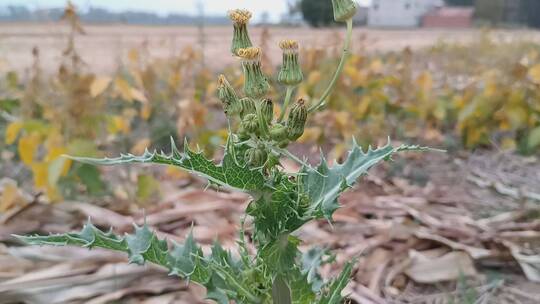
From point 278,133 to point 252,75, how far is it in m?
0.07

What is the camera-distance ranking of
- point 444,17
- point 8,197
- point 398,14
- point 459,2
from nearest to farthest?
point 8,197, point 398,14, point 459,2, point 444,17

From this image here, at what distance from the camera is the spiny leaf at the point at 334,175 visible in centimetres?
70

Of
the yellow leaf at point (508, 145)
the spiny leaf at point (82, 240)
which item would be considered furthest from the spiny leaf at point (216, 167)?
the yellow leaf at point (508, 145)

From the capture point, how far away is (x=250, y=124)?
67 cm

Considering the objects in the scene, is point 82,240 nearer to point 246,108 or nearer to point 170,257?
point 170,257

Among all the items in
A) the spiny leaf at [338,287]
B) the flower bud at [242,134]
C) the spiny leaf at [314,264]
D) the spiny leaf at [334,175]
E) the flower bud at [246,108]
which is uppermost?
the flower bud at [246,108]

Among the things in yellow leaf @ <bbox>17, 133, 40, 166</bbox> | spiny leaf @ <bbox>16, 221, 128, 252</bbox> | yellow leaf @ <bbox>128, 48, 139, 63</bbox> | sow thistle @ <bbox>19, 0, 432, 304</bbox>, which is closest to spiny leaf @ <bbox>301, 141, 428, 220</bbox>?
sow thistle @ <bbox>19, 0, 432, 304</bbox>

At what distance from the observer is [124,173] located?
94.8 inches

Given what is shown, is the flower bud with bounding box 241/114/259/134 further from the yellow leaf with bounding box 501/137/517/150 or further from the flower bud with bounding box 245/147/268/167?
the yellow leaf with bounding box 501/137/517/150

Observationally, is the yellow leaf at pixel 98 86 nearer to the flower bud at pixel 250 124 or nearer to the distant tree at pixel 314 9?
the flower bud at pixel 250 124

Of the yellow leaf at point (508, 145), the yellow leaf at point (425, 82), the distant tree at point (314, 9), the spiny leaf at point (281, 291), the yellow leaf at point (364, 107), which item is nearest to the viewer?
the spiny leaf at point (281, 291)

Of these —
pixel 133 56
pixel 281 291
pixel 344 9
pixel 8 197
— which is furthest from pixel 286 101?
pixel 133 56

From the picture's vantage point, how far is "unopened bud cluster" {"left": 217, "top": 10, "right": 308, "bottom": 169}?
0.67 m

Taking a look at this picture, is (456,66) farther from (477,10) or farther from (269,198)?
(477,10)
